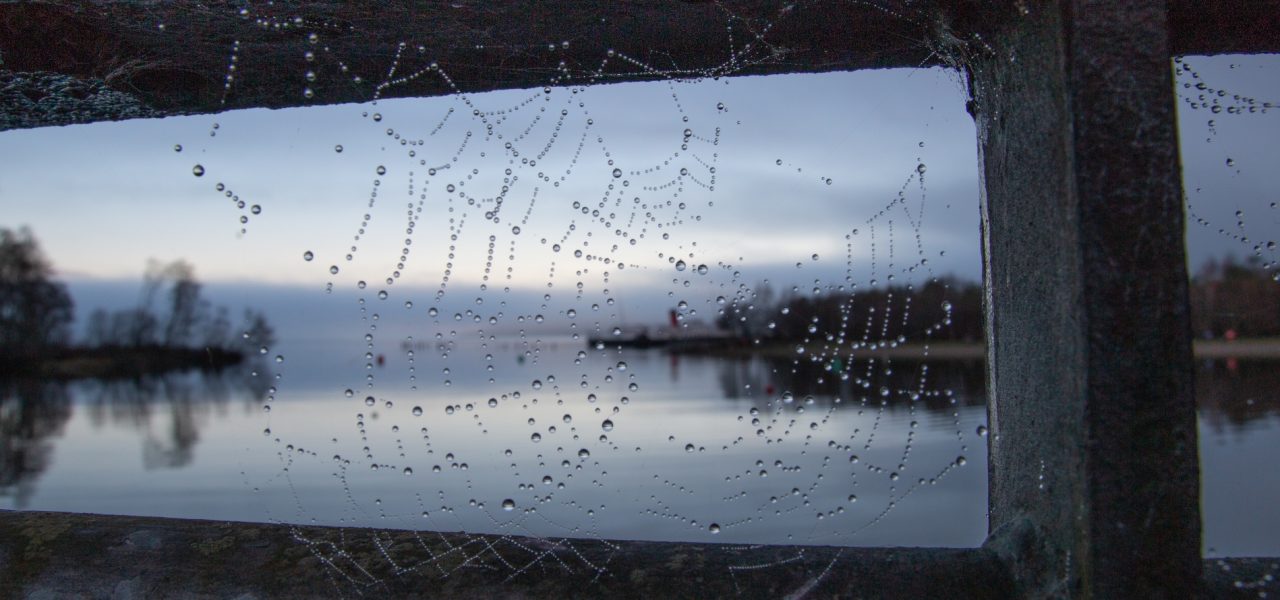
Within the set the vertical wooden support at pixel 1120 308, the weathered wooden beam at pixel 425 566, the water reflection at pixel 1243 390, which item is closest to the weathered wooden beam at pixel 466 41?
the vertical wooden support at pixel 1120 308

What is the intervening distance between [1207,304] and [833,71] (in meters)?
2.33

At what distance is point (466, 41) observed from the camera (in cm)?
193

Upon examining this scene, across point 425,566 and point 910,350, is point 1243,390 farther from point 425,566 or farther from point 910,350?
point 425,566

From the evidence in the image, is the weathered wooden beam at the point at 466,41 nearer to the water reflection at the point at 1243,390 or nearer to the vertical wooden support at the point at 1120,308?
the vertical wooden support at the point at 1120,308

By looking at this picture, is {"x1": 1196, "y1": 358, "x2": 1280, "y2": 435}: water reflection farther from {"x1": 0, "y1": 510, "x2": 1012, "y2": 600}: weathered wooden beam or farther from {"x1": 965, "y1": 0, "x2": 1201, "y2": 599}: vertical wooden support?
{"x1": 0, "y1": 510, "x2": 1012, "y2": 600}: weathered wooden beam

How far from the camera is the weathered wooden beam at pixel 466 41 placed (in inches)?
71.1

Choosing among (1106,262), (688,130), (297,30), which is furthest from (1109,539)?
(297,30)

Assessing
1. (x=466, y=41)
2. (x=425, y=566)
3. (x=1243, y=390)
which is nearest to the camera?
(x=425, y=566)

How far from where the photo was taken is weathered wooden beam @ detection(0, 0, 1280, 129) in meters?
1.81

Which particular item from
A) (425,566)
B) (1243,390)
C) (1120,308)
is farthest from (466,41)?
(1243,390)

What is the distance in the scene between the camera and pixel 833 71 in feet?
7.27

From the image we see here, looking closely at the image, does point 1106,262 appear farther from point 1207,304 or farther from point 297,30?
point 1207,304

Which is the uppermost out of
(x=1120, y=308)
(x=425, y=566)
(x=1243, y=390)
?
(x=1120, y=308)

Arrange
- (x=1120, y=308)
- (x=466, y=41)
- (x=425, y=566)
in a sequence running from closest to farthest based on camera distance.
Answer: (x=1120, y=308), (x=425, y=566), (x=466, y=41)
